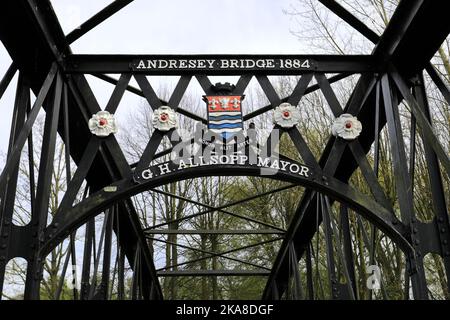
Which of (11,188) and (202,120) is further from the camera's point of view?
(202,120)

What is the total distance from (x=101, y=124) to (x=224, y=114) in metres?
1.62

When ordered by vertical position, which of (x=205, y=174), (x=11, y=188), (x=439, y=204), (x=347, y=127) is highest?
→ (x=347, y=127)

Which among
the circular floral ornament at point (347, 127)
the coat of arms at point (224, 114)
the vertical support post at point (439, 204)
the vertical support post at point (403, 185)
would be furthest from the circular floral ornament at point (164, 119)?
the vertical support post at point (439, 204)

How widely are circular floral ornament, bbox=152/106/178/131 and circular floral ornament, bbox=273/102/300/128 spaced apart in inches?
52.8

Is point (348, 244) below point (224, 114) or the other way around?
below

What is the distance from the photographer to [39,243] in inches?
246

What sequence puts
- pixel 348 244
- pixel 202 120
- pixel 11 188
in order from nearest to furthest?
pixel 11 188
pixel 202 120
pixel 348 244

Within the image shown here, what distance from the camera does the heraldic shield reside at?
24.0ft

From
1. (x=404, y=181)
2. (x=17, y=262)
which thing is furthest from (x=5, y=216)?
(x=17, y=262)

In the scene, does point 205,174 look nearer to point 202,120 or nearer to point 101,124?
point 101,124

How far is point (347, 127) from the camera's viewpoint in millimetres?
7387

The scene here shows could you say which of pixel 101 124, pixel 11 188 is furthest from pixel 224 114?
pixel 11 188

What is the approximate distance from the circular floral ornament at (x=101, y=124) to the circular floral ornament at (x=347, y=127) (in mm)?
3002
